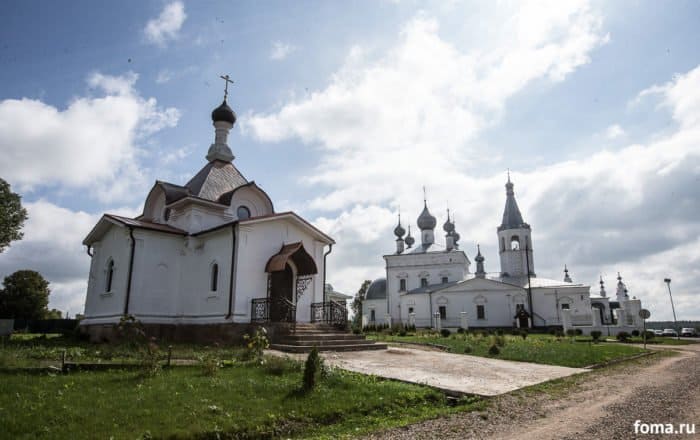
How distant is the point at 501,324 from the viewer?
41875mm

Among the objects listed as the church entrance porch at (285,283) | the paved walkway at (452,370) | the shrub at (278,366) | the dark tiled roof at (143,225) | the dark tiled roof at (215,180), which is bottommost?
the paved walkway at (452,370)

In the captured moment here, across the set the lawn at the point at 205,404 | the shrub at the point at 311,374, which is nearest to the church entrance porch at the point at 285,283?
the lawn at the point at 205,404

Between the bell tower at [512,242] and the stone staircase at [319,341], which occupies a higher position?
the bell tower at [512,242]

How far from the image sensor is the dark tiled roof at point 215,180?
18703 millimetres

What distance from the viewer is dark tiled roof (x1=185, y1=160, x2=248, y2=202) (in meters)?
18.7

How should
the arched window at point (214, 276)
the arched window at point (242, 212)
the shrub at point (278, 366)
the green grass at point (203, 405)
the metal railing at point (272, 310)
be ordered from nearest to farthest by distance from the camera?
the green grass at point (203, 405)
the shrub at point (278, 366)
the metal railing at point (272, 310)
the arched window at point (214, 276)
the arched window at point (242, 212)

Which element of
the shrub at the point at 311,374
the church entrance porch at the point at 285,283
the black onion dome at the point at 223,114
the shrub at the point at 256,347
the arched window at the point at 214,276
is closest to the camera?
the shrub at the point at 311,374

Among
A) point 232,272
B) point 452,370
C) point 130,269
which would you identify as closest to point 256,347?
point 452,370

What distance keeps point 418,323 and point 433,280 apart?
606 centimetres

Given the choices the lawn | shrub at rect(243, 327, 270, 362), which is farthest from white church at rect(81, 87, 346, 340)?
the lawn

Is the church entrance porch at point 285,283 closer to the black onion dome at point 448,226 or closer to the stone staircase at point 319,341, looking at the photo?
the stone staircase at point 319,341

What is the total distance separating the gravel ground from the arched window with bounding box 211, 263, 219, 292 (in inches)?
449

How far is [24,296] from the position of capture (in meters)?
41.0

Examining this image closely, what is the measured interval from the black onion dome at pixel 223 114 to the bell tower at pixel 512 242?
3810cm
